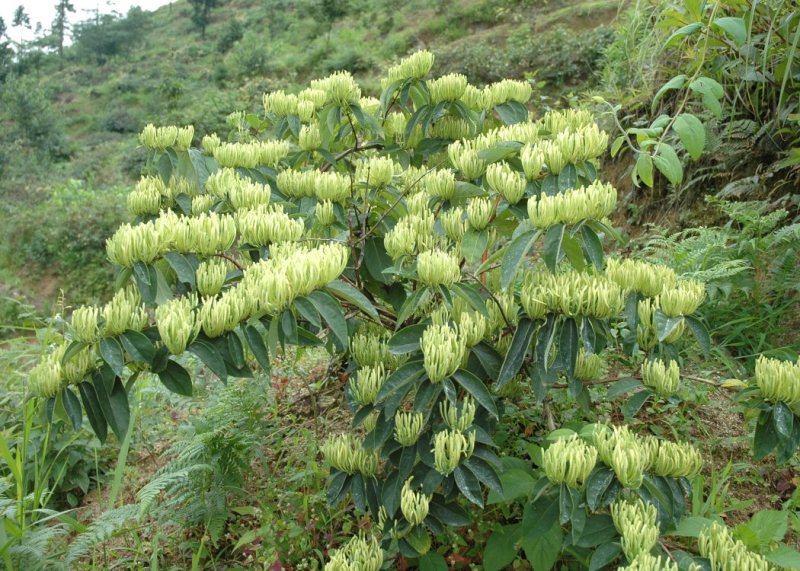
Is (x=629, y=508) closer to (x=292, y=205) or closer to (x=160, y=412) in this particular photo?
(x=292, y=205)

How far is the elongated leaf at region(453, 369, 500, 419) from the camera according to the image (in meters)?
1.32

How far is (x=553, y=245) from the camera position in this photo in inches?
52.2

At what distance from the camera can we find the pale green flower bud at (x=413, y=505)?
4.28ft

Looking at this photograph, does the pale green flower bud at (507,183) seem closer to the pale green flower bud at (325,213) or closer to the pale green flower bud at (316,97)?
the pale green flower bud at (325,213)

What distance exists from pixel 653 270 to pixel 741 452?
3.77 ft

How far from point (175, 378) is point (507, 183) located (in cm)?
89

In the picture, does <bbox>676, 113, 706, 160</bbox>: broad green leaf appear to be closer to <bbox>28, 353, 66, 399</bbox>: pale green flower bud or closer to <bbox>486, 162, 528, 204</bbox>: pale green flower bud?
<bbox>486, 162, 528, 204</bbox>: pale green flower bud

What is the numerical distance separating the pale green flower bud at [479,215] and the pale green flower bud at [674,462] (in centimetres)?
65

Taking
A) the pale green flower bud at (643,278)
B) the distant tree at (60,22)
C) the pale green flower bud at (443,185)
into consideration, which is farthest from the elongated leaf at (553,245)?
the distant tree at (60,22)

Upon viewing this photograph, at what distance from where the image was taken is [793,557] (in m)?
1.32

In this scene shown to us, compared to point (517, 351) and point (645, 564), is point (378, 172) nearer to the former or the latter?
point (517, 351)

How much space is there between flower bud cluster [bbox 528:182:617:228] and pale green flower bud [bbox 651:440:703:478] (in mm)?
514

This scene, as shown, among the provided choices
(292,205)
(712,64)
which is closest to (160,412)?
(292,205)

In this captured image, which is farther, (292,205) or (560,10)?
(560,10)
